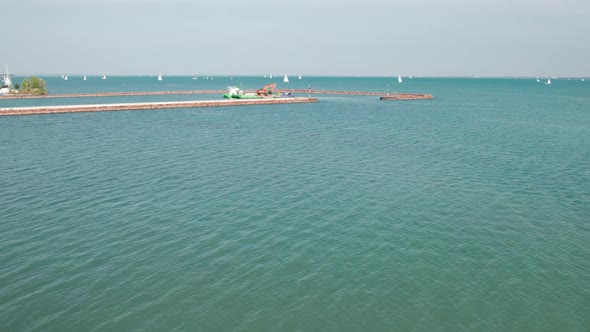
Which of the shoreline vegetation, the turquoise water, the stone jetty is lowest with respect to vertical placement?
the turquoise water

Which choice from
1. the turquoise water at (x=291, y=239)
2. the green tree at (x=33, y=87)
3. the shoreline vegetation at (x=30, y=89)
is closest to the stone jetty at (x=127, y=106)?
the turquoise water at (x=291, y=239)

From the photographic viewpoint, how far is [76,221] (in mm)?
30172

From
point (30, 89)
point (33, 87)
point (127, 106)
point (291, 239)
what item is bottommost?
point (291, 239)

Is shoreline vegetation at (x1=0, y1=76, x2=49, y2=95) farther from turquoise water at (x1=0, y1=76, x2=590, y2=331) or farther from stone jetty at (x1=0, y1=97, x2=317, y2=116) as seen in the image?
turquoise water at (x1=0, y1=76, x2=590, y2=331)

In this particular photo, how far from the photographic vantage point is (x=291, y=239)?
2816 centimetres

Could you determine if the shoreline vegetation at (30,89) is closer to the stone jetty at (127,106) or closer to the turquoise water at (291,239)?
the stone jetty at (127,106)

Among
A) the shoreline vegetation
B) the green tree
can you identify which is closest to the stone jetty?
the shoreline vegetation

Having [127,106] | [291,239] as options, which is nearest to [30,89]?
[127,106]

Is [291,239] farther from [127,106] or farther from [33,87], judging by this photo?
[33,87]

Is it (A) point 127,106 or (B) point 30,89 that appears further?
(B) point 30,89

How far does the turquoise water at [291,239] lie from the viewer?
65.2ft

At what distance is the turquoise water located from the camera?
65.2ft

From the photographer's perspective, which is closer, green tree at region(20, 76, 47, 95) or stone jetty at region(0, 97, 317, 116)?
stone jetty at region(0, 97, 317, 116)

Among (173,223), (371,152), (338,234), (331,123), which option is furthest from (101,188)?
(331,123)
